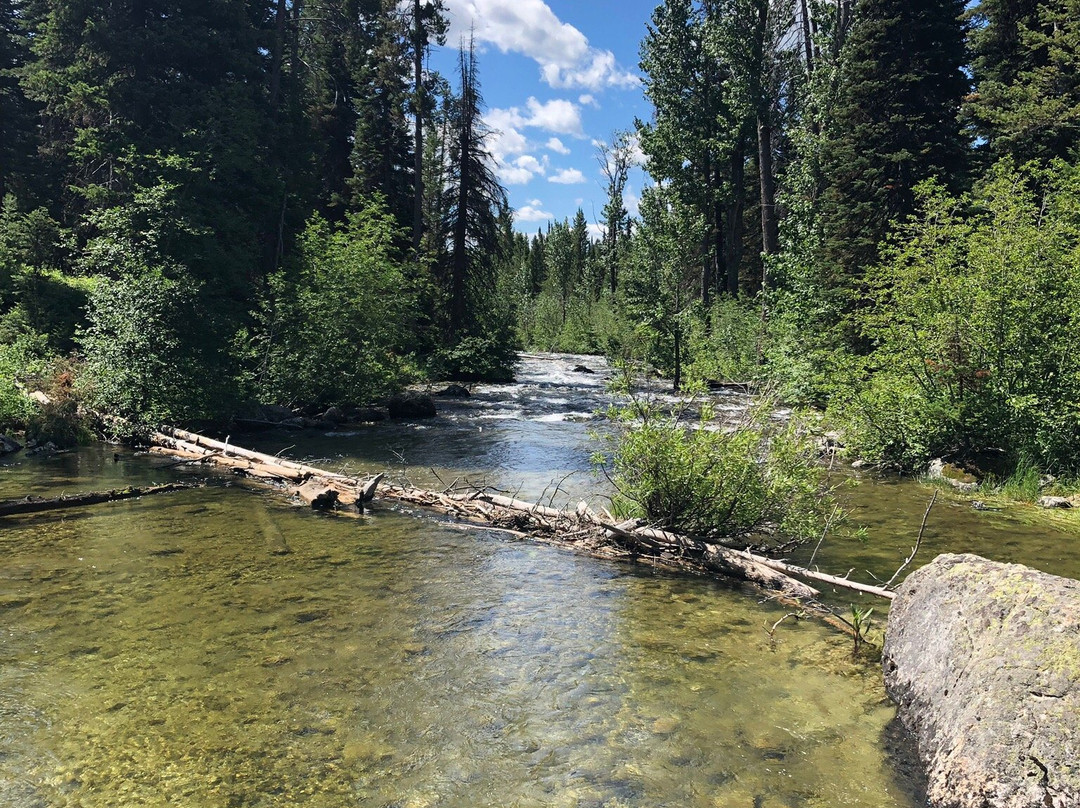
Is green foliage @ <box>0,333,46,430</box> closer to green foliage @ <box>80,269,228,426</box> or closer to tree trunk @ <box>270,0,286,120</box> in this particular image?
green foliage @ <box>80,269,228,426</box>

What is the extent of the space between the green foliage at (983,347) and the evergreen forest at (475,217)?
0.17ft

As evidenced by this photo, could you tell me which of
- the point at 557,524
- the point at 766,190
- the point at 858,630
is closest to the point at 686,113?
the point at 766,190

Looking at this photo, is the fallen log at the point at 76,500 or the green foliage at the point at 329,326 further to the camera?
the green foliage at the point at 329,326

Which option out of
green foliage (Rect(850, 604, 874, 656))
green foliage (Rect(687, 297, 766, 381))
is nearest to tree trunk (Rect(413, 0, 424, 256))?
green foliage (Rect(687, 297, 766, 381))

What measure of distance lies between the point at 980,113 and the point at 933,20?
3.01 meters

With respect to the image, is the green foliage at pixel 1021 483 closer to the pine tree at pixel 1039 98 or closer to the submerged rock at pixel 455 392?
the pine tree at pixel 1039 98

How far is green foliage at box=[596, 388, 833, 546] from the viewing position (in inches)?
283

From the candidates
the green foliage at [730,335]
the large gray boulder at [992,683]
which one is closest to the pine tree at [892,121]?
the green foliage at [730,335]

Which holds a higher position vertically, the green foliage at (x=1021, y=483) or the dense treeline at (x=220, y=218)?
the dense treeline at (x=220, y=218)

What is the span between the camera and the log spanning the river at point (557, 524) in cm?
674

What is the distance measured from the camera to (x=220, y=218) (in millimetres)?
18266

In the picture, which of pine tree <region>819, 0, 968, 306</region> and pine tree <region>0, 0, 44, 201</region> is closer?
pine tree <region>819, 0, 968, 306</region>

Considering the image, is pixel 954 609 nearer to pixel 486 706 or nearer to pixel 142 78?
pixel 486 706

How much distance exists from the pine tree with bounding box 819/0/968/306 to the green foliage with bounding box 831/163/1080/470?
6418mm
